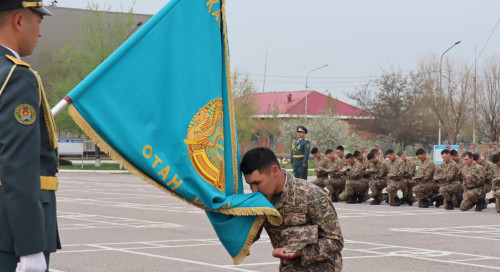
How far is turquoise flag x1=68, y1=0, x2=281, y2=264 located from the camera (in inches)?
180

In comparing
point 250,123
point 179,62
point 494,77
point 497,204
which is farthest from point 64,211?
point 250,123

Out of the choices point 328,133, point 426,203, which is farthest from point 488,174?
point 328,133

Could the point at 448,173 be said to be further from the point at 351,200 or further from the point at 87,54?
the point at 87,54

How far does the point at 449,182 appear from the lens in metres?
20.7

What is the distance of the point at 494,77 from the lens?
52.0m

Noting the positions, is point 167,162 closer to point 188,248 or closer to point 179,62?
point 179,62

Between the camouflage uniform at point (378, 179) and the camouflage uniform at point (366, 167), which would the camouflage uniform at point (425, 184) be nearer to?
the camouflage uniform at point (378, 179)

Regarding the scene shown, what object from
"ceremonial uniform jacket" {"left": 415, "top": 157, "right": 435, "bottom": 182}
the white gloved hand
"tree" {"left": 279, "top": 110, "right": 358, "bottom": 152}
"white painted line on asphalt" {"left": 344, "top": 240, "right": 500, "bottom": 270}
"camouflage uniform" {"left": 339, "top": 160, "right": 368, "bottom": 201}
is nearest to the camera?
the white gloved hand

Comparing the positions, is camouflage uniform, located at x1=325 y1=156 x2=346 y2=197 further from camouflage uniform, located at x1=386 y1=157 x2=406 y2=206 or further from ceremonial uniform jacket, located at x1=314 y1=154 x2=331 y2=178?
camouflage uniform, located at x1=386 y1=157 x2=406 y2=206

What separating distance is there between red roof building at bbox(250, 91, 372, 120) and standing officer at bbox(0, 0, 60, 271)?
224 feet

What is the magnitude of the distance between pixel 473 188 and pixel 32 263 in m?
17.5

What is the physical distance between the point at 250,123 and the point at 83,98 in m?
58.9

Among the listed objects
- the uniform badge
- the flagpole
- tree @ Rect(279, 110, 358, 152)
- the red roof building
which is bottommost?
the uniform badge

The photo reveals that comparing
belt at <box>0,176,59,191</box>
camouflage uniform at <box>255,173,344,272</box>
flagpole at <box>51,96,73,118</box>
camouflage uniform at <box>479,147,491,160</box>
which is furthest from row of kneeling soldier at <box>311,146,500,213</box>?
belt at <box>0,176,59,191</box>
